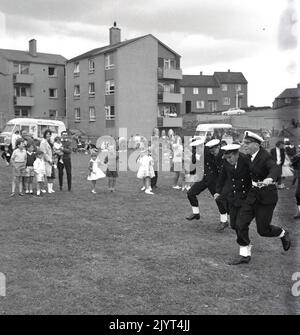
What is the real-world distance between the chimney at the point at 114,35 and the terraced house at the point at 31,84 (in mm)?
7942

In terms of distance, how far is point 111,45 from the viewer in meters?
52.5

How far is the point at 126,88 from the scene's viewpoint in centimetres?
4819

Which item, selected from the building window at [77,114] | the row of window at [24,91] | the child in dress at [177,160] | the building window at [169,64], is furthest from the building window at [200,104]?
the child in dress at [177,160]

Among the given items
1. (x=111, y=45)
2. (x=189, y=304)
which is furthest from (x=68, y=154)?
(x=111, y=45)

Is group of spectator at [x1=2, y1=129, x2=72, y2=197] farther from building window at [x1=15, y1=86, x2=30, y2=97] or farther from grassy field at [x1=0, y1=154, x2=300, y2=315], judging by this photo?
building window at [x1=15, y1=86, x2=30, y2=97]

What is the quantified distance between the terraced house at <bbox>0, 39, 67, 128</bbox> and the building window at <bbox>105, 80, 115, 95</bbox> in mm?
7943

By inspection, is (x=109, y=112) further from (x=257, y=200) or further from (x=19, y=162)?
(x=257, y=200)

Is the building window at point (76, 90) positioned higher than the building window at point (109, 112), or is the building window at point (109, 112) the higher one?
the building window at point (76, 90)

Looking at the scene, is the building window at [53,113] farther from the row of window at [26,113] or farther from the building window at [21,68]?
the building window at [21,68]

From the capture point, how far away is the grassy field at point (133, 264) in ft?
19.2

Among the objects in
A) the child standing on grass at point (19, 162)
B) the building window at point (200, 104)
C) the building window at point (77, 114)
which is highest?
the building window at point (200, 104)

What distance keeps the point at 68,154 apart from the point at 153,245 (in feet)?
24.6

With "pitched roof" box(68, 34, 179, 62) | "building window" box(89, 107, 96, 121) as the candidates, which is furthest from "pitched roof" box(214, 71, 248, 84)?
"building window" box(89, 107, 96, 121)

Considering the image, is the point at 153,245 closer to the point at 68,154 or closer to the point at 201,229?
the point at 201,229
